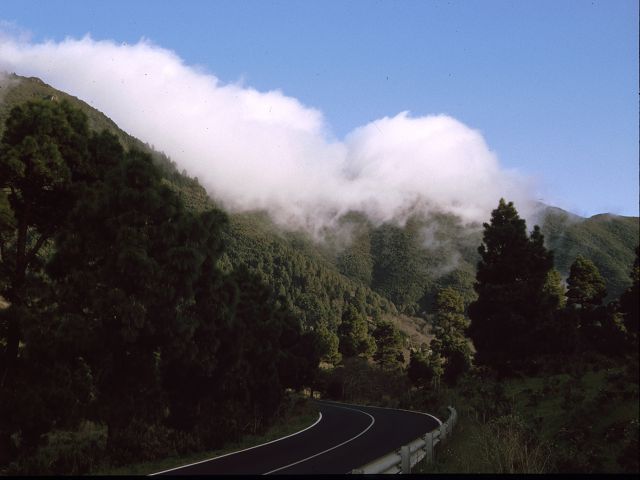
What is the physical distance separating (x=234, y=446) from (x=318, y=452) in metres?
5.14

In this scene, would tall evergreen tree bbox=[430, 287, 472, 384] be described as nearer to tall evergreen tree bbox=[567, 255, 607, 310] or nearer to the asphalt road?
tall evergreen tree bbox=[567, 255, 607, 310]

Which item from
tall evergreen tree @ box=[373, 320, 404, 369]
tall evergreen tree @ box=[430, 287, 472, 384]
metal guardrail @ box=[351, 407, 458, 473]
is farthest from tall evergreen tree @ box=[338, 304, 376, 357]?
metal guardrail @ box=[351, 407, 458, 473]

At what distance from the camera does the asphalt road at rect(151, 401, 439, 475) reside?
15.0m

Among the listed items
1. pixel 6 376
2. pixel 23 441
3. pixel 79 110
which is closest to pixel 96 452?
pixel 23 441

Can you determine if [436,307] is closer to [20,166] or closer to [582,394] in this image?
[582,394]

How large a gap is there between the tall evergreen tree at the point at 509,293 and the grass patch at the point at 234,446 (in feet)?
41.9

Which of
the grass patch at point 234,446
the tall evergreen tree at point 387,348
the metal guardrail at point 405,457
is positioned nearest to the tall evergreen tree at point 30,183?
the grass patch at point 234,446

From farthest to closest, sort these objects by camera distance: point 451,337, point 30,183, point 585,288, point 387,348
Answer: point 387,348 < point 451,337 < point 585,288 < point 30,183

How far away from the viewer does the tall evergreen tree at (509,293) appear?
34.2 metres

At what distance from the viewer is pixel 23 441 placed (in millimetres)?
17172

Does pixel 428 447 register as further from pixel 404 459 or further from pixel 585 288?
pixel 585 288

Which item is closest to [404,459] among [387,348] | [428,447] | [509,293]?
[428,447]

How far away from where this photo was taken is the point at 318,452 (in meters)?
18.8

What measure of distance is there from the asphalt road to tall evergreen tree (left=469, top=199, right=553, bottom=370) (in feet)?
29.5
